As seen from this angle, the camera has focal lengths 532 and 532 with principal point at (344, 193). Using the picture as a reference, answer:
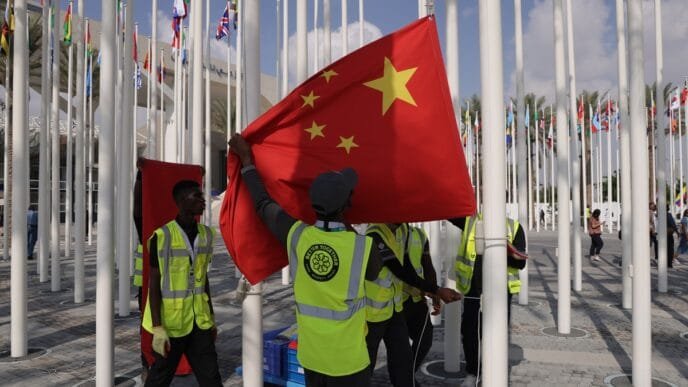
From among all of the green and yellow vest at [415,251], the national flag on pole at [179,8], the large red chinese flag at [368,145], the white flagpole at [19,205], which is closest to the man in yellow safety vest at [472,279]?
the green and yellow vest at [415,251]

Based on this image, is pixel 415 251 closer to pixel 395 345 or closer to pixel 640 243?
pixel 395 345

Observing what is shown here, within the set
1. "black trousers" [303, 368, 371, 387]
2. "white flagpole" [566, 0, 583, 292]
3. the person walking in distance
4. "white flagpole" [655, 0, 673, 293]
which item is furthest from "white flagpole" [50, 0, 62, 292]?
the person walking in distance

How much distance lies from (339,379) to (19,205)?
514 centimetres

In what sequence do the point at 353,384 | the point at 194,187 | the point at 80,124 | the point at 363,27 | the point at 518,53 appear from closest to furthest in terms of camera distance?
the point at 353,384, the point at 194,187, the point at 518,53, the point at 80,124, the point at 363,27

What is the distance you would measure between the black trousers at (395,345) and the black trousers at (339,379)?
3.10 ft

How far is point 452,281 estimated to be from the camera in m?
5.18

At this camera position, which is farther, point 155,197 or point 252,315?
point 155,197

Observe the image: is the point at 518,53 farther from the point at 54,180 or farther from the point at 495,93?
the point at 54,180

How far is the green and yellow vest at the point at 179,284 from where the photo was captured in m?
3.75

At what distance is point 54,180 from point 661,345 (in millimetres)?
11120

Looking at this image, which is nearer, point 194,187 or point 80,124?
point 194,187

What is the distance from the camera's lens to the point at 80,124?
9875 mm

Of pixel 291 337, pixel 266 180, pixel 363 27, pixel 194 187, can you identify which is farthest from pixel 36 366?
pixel 363 27

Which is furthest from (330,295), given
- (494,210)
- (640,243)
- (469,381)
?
(640,243)
